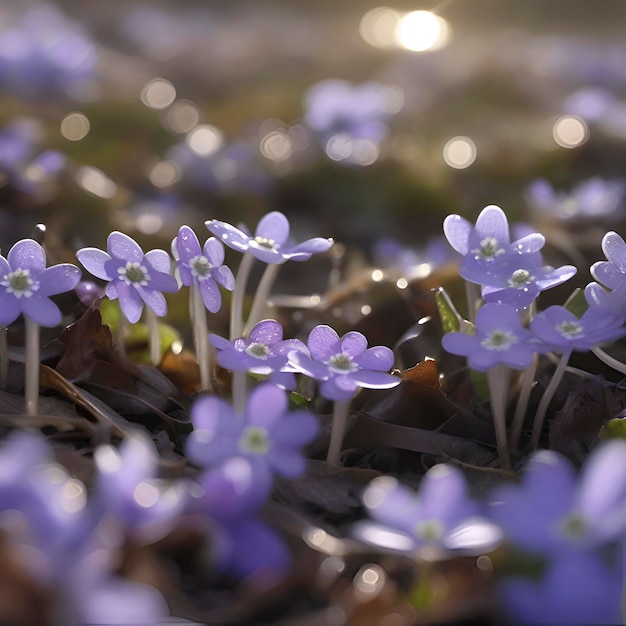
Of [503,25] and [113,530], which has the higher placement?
[503,25]

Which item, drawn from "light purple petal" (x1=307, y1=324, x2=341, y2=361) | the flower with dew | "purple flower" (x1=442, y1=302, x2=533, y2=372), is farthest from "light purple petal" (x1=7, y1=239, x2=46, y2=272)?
"purple flower" (x1=442, y1=302, x2=533, y2=372)

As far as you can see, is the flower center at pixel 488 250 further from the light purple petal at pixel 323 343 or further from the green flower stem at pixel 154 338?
the green flower stem at pixel 154 338

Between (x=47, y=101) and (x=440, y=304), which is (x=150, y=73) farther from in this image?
(x=440, y=304)

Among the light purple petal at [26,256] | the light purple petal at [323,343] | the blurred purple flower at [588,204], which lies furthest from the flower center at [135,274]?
the blurred purple flower at [588,204]

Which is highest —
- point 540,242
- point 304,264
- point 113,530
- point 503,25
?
point 503,25

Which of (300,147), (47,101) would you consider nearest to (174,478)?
(300,147)

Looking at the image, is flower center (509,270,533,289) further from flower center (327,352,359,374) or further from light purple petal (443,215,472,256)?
flower center (327,352,359,374)

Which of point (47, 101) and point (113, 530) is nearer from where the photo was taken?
Result: point (113, 530)
